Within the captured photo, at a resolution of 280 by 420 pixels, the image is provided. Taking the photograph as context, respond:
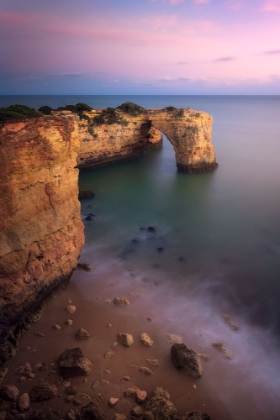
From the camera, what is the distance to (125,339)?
933 centimetres

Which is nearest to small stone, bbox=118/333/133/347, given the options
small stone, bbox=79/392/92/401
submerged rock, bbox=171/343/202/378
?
submerged rock, bbox=171/343/202/378

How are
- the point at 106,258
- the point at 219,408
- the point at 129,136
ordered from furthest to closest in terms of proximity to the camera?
the point at 129,136 < the point at 106,258 < the point at 219,408

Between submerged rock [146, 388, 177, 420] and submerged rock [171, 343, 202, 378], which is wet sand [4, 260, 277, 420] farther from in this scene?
submerged rock [146, 388, 177, 420]

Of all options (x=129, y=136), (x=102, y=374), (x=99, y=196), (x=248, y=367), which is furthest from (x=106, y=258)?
(x=129, y=136)

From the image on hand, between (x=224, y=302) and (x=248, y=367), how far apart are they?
308 centimetres

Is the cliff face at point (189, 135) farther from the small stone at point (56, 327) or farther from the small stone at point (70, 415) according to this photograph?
the small stone at point (70, 415)

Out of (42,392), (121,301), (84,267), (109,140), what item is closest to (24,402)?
(42,392)

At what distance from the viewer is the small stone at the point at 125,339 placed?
924 cm

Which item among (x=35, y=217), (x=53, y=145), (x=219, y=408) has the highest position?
(x=53, y=145)

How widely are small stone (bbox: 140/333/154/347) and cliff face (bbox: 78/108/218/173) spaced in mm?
21664

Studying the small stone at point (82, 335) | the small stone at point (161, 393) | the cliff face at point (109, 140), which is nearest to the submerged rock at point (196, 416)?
the small stone at point (161, 393)

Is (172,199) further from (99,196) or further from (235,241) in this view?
(235,241)

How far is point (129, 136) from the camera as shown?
32.4 meters

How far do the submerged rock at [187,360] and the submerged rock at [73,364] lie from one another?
2.56 meters
